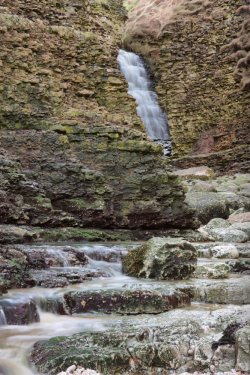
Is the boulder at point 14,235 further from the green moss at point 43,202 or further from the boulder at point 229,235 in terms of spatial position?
the boulder at point 229,235

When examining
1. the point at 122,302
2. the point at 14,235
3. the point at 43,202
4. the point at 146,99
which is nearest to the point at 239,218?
the point at 43,202

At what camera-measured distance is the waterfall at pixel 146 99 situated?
59.8 ft

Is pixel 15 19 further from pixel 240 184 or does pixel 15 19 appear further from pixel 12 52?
pixel 240 184

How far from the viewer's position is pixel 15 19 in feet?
32.8

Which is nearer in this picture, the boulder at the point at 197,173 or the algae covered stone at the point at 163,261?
the algae covered stone at the point at 163,261

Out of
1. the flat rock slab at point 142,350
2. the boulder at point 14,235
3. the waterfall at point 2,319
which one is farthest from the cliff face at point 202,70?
the flat rock slab at point 142,350

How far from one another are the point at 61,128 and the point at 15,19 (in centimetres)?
294

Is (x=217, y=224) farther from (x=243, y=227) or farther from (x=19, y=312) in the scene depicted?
(x=19, y=312)

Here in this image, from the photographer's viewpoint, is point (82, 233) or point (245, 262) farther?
point (82, 233)

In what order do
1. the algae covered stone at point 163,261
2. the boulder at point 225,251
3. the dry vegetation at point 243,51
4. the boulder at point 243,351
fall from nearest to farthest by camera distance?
the boulder at point 243,351, the algae covered stone at point 163,261, the boulder at point 225,251, the dry vegetation at point 243,51

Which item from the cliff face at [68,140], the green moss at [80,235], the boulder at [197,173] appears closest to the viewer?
the green moss at [80,235]

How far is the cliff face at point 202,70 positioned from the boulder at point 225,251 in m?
11.1

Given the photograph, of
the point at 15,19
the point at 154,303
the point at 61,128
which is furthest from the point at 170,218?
the point at 15,19

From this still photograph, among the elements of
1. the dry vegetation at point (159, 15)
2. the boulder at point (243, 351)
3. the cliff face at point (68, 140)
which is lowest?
the boulder at point (243, 351)
